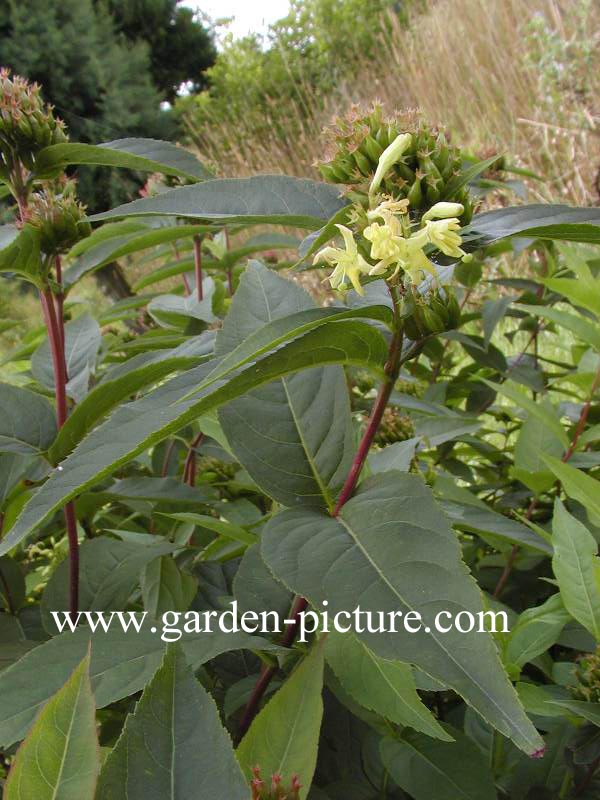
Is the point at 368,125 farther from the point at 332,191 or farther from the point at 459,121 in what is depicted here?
the point at 459,121

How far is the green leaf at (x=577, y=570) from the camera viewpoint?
59cm

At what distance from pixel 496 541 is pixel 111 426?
54 centimetres

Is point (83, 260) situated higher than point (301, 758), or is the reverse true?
point (83, 260)

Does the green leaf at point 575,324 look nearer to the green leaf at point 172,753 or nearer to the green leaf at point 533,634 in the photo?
the green leaf at point 533,634

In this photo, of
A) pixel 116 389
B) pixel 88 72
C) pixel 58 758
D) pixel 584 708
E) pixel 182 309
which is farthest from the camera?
pixel 88 72

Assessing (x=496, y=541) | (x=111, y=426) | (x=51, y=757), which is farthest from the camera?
(x=496, y=541)

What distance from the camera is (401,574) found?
44 centimetres

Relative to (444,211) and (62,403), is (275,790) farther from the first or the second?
(62,403)

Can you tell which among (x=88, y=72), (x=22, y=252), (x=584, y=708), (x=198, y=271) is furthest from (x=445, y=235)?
(x=88, y=72)

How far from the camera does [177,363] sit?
2.05ft

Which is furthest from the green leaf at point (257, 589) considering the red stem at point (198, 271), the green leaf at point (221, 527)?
the red stem at point (198, 271)

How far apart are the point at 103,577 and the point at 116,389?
21 centimetres

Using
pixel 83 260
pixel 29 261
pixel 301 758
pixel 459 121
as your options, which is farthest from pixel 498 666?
pixel 459 121

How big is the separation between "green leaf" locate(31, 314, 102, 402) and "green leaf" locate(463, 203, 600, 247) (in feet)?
1.75
